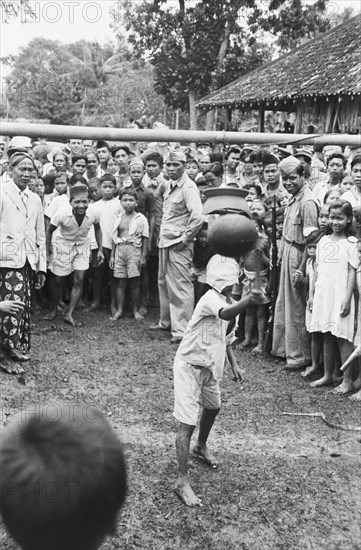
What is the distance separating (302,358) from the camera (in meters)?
5.96

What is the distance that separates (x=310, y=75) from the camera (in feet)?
41.7

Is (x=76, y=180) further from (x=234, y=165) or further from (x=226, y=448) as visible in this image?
(x=226, y=448)

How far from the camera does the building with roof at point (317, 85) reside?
11.7 meters

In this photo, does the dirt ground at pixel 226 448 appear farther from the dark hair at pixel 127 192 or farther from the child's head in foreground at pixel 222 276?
the dark hair at pixel 127 192

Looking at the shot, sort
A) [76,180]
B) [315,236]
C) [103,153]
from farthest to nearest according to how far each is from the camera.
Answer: [103,153], [76,180], [315,236]

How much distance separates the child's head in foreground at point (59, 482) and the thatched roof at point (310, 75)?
418 inches

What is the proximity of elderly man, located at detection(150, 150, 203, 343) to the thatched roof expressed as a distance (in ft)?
18.8

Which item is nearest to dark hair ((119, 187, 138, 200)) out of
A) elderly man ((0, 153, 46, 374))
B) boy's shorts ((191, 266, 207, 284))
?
boy's shorts ((191, 266, 207, 284))

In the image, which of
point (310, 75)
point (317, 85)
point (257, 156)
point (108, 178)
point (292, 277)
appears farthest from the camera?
point (310, 75)

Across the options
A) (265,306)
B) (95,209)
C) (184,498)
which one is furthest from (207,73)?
(184,498)

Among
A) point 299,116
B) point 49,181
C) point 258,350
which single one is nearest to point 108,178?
point 49,181

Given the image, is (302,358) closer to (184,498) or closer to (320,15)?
(184,498)

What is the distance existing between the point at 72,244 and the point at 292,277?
2633 millimetres

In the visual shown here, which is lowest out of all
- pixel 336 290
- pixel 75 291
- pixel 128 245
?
pixel 75 291
